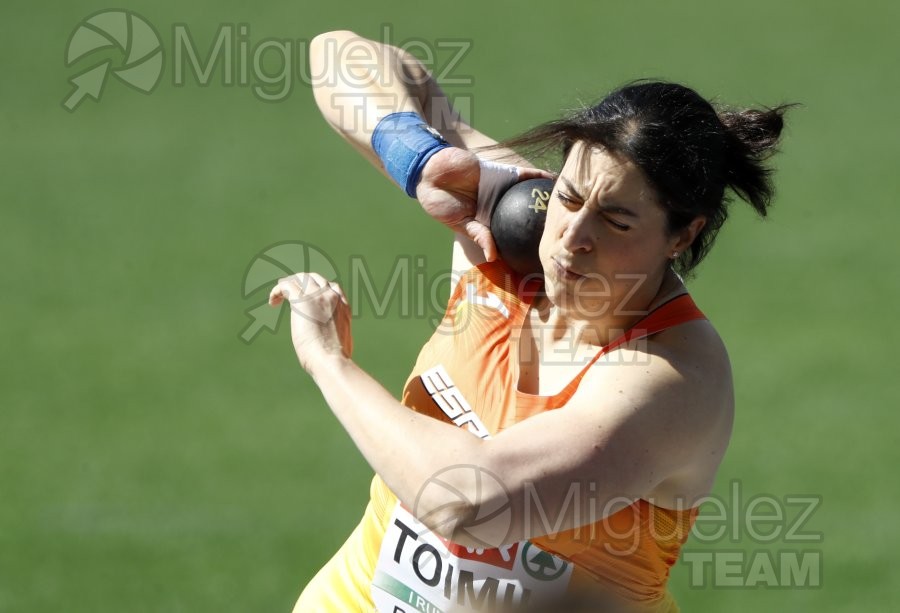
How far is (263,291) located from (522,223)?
498cm

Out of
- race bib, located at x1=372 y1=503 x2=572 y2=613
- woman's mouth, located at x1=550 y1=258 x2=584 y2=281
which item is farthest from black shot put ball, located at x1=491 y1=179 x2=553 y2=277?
race bib, located at x1=372 y1=503 x2=572 y2=613

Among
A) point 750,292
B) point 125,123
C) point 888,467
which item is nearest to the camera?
point 888,467

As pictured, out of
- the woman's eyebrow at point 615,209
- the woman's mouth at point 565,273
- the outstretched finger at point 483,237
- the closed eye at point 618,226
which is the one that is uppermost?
the outstretched finger at point 483,237

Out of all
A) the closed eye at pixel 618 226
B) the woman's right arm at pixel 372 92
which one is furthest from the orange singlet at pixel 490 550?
the woman's right arm at pixel 372 92

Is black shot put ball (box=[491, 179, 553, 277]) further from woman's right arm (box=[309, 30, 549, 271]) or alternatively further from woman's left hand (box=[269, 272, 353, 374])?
woman's left hand (box=[269, 272, 353, 374])

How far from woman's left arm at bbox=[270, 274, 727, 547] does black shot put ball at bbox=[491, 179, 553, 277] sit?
47 cm

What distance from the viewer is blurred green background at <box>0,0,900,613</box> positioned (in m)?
6.03

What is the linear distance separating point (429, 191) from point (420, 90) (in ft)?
1.70

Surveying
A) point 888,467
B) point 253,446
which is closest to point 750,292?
point 888,467

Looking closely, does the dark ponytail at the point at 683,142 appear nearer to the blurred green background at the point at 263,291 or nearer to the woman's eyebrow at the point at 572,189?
the woman's eyebrow at the point at 572,189

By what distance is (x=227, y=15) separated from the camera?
12.7m

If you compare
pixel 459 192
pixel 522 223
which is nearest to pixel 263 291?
pixel 459 192

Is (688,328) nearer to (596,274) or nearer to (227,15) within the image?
(596,274)

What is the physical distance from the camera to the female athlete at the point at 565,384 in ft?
8.68
